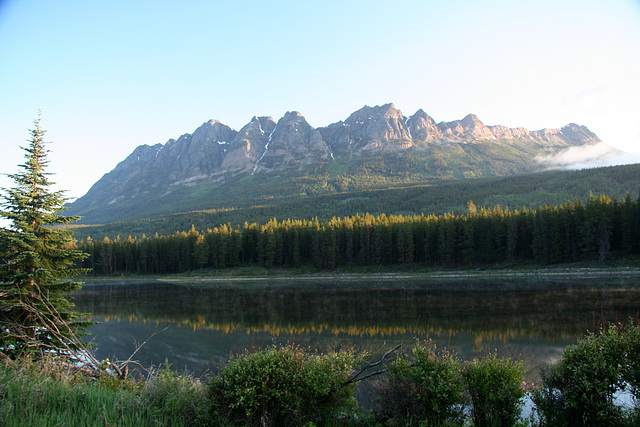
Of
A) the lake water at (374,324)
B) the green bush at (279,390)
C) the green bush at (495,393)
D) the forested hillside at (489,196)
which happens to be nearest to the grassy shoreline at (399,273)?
the lake water at (374,324)

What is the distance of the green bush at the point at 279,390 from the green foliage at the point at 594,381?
4.91 m

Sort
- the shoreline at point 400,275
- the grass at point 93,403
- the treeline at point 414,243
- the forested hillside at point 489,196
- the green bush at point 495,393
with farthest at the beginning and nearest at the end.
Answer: the forested hillside at point 489,196 → the treeline at point 414,243 → the shoreline at point 400,275 → the green bush at point 495,393 → the grass at point 93,403

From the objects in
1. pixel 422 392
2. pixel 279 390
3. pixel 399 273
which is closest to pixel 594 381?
pixel 422 392

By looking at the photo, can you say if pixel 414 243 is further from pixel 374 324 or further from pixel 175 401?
pixel 175 401

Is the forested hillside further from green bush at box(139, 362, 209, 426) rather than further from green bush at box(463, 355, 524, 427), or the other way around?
green bush at box(139, 362, 209, 426)

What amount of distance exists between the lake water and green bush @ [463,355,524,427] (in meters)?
4.39

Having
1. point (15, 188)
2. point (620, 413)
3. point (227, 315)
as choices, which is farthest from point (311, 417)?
point (227, 315)

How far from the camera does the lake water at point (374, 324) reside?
18781mm

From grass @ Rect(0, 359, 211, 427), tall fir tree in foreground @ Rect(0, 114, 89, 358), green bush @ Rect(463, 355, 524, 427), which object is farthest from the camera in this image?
tall fir tree in foreground @ Rect(0, 114, 89, 358)

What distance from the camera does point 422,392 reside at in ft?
26.0

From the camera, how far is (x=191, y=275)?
326ft

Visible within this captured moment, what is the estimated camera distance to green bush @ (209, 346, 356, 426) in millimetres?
7746

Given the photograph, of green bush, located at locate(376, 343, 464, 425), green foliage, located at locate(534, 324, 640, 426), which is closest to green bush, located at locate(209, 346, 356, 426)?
green bush, located at locate(376, 343, 464, 425)

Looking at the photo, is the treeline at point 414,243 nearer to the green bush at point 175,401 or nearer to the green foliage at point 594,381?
the green foliage at point 594,381
